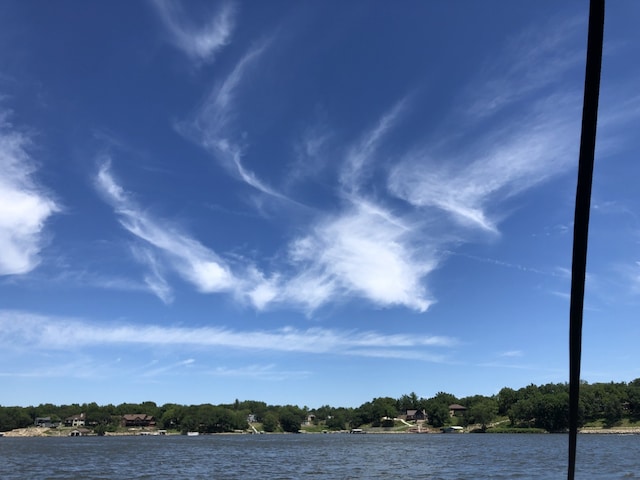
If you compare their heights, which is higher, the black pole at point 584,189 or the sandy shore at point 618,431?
the black pole at point 584,189

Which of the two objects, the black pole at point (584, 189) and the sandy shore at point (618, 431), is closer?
the black pole at point (584, 189)

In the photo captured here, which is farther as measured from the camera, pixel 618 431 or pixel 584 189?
pixel 618 431

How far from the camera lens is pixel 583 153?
9.16 ft

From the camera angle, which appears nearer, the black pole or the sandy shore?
the black pole

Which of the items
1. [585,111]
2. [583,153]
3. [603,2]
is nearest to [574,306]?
[583,153]

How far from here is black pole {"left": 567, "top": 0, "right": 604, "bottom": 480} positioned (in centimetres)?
264

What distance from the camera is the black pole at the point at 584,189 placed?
8.66ft

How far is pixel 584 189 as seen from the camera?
2.85 metres

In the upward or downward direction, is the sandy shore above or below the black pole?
below

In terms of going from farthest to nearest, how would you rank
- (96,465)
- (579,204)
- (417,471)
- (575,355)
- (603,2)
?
1. (96,465)
2. (417,471)
3. (575,355)
4. (579,204)
5. (603,2)

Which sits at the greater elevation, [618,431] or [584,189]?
[584,189]

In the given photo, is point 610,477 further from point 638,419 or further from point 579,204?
point 638,419

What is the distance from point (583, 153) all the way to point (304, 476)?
185 ft

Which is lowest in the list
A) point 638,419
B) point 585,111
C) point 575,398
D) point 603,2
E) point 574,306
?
point 638,419
